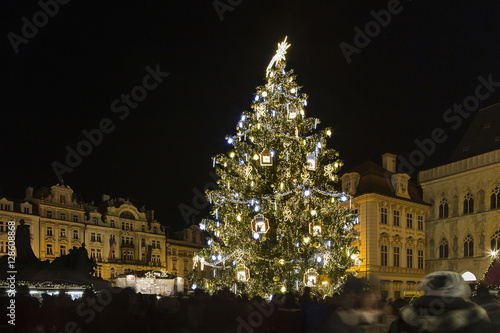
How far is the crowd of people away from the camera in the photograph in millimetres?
3094

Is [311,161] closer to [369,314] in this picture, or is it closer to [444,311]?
[369,314]

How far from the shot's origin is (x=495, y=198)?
3400 centimetres

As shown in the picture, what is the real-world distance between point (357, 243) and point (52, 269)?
27.1 m

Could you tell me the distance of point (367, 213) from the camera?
122ft

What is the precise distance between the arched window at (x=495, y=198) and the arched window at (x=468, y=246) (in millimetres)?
2982

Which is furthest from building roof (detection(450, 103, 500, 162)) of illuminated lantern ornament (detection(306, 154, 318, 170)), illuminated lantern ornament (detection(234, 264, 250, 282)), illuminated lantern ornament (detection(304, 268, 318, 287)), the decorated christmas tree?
illuminated lantern ornament (detection(234, 264, 250, 282))

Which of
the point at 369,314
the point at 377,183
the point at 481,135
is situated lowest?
the point at 369,314

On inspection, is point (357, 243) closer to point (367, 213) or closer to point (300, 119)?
point (367, 213)

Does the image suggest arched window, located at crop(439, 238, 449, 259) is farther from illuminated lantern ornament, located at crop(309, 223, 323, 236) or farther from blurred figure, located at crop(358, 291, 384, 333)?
blurred figure, located at crop(358, 291, 384, 333)

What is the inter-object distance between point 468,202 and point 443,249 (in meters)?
4.60

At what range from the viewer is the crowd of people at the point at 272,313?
3.09m

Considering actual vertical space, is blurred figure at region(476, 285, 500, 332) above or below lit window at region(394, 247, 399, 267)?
above

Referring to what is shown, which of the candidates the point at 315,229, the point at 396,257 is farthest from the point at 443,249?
the point at 315,229

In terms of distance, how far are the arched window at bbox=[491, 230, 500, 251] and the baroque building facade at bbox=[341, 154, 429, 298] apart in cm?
666
